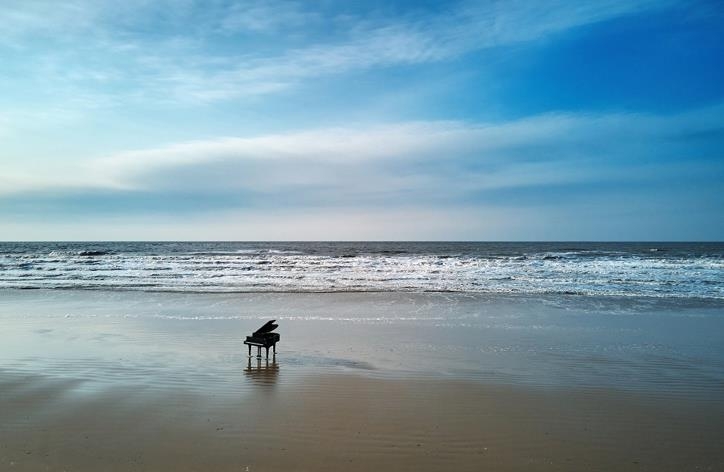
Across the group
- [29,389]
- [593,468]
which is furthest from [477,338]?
[29,389]

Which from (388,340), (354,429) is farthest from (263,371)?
(388,340)

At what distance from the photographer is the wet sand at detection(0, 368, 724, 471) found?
516 centimetres

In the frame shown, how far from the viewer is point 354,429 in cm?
602

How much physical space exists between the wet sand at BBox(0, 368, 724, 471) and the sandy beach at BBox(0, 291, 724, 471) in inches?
1.1

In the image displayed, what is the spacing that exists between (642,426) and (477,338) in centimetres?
574

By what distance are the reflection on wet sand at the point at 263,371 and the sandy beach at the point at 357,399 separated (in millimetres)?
60

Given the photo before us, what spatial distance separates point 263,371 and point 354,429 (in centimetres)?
320

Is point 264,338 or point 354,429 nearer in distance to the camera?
point 354,429

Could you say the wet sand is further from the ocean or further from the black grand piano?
the black grand piano

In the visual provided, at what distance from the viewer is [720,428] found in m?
6.08

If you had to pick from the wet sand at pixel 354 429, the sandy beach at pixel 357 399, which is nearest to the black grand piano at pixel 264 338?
the sandy beach at pixel 357 399

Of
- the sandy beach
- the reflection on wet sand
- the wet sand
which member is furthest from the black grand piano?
the wet sand

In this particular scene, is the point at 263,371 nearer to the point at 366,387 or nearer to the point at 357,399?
the point at 366,387

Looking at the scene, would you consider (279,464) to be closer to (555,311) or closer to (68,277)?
(555,311)
